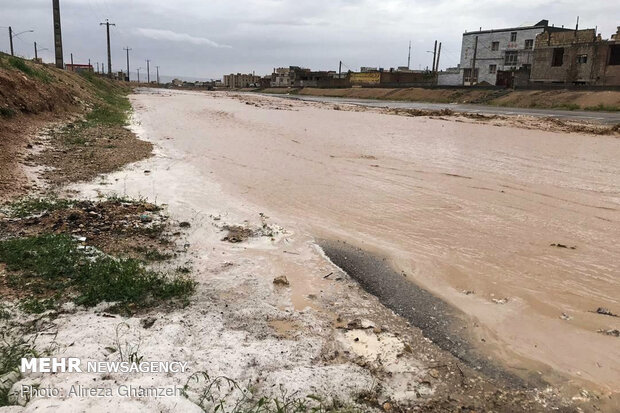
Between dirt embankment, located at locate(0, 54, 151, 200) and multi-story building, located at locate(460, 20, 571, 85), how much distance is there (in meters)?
57.1

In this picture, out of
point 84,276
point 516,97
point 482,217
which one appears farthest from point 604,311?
point 516,97

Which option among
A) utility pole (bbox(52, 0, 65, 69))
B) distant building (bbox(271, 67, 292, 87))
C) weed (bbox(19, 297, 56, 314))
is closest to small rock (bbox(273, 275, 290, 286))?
weed (bbox(19, 297, 56, 314))

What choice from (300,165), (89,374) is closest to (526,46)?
(300,165)

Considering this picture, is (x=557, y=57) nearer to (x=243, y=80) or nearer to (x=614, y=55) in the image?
(x=614, y=55)

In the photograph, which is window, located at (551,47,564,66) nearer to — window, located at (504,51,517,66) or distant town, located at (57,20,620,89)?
distant town, located at (57,20,620,89)

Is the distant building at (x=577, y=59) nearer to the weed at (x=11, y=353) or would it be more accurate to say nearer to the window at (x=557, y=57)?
the window at (x=557, y=57)

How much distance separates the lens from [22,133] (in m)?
10.9

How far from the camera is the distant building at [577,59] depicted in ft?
152

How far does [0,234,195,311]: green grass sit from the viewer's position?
4039 millimetres

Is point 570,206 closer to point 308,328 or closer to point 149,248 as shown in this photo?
point 308,328

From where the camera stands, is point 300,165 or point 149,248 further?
point 300,165

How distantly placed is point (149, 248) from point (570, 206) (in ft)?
24.5

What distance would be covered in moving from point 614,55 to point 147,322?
56.6 metres

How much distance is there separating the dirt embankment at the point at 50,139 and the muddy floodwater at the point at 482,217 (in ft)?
5.93
